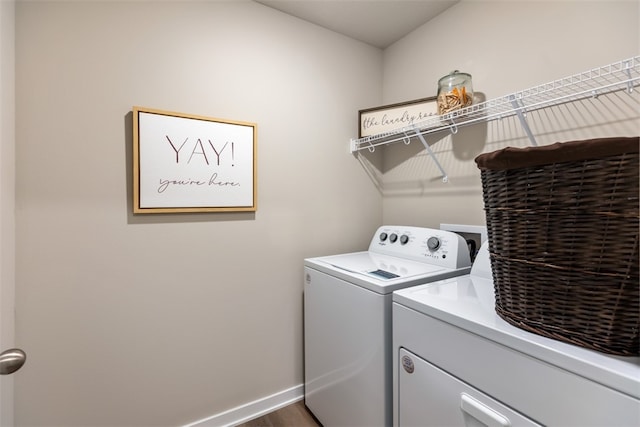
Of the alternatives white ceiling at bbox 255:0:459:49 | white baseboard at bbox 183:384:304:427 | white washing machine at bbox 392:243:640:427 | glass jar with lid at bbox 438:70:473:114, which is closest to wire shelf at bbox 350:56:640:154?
glass jar with lid at bbox 438:70:473:114

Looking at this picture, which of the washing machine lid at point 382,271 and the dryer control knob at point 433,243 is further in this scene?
the dryer control knob at point 433,243

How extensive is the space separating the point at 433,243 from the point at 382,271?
34cm

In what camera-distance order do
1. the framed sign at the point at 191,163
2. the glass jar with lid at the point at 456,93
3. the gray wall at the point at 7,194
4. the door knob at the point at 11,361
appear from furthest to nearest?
the glass jar with lid at the point at 456,93 → the framed sign at the point at 191,163 → the gray wall at the point at 7,194 → the door knob at the point at 11,361

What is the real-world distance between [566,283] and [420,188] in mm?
1256

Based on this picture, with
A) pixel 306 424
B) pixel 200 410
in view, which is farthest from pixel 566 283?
pixel 200 410

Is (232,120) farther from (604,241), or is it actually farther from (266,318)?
(604,241)

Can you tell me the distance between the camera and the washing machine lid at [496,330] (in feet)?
1.88

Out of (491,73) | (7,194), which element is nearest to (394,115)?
(491,73)

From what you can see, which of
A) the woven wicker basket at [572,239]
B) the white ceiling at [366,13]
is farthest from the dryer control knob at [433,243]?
the white ceiling at [366,13]

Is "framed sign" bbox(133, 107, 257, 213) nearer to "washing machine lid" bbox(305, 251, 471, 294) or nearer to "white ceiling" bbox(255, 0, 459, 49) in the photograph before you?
"washing machine lid" bbox(305, 251, 471, 294)

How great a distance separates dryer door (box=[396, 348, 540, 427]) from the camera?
751 mm

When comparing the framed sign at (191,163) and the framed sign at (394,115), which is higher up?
the framed sign at (394,115)

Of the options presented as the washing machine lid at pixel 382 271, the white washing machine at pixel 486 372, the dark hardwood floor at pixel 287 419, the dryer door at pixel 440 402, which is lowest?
the dark hardwood floor at pixel 287 419

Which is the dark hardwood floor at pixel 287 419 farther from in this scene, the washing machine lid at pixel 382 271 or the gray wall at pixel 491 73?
the gray wall at pixel 491 73
